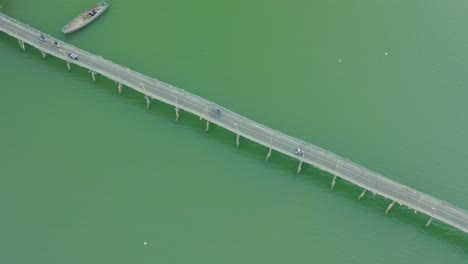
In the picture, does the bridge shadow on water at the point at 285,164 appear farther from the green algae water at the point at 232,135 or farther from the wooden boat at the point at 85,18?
the wooden boat at the point at 85,18

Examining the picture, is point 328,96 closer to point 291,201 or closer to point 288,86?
point 288,86

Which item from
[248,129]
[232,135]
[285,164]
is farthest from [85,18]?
[285,164]

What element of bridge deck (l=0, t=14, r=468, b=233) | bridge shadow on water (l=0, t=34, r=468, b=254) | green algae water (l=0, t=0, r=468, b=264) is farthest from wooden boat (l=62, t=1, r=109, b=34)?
bridge shadow on water (l=0, t=34, r=468, b=254)

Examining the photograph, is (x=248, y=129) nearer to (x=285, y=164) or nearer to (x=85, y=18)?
(x=285, y=164)

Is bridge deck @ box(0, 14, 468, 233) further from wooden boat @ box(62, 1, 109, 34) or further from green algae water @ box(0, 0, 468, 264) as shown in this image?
wooden boat @ box(62, 1, 109, 34)

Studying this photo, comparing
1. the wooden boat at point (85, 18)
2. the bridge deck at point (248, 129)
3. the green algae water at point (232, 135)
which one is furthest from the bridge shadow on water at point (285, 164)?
the wooden boat at point (85, 18)
